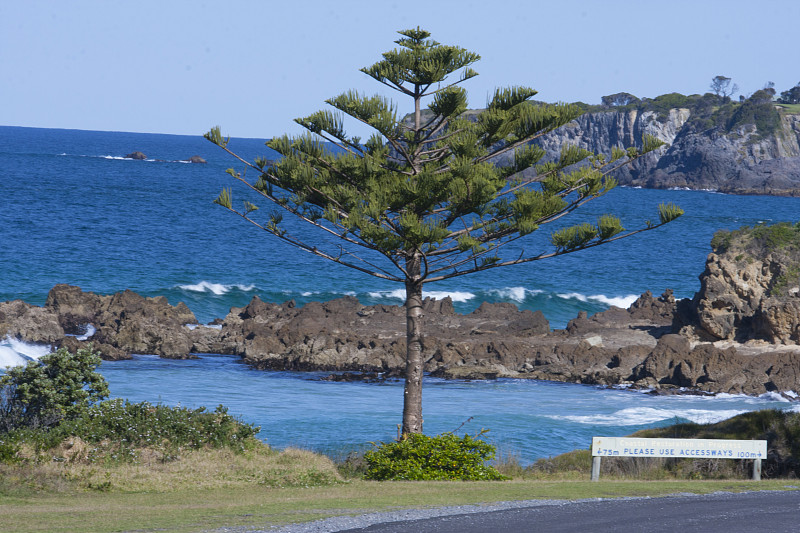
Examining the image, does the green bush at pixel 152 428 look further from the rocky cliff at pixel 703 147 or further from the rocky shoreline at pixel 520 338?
the rocky cliff at pixel 703 147

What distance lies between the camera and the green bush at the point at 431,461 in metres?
14.0

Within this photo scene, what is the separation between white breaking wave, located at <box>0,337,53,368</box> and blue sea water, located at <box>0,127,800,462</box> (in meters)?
0.11

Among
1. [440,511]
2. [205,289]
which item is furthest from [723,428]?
[205,289]

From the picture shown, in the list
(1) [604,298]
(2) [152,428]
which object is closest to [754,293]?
(1) [604,298]

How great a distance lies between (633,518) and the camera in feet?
32.9

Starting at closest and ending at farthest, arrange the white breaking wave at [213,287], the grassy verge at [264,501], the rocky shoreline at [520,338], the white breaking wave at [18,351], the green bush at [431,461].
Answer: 1. the grassy verge at [264,501]
2. the green bush at [431,461]
3. the rocky shoreline at [520,338]
4. the white breaking wave at [18,351]
5. the white breaking wave at [213,287]

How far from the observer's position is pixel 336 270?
196ft

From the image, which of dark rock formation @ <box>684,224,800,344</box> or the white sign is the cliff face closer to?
dark rock formation @ <box>684,224,800,344</box>

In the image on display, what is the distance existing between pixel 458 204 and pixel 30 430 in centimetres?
804

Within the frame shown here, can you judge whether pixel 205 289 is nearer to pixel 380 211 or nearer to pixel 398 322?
pixel 398 322

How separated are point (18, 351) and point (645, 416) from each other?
21640mm

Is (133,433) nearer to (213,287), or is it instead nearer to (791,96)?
(213,287)

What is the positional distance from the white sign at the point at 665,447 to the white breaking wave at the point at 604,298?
38.0 meters

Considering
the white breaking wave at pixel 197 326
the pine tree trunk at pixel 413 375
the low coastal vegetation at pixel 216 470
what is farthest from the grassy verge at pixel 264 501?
the white breaking wave at pixel 197 326
